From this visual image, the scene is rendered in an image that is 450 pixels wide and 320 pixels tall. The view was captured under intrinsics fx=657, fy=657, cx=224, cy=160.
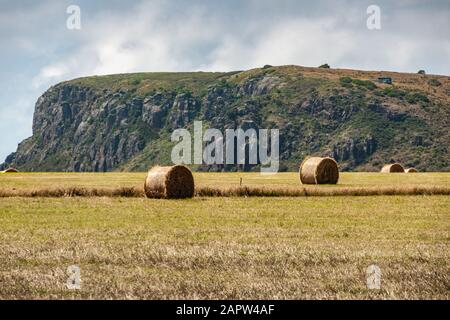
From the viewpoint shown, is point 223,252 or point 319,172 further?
point 319,172

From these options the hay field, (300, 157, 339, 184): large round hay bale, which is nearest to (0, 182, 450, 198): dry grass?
the hay field

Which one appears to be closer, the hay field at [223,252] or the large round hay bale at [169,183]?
the hay field at [223,252]

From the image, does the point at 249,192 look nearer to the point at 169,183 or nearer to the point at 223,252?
the point at 169,183

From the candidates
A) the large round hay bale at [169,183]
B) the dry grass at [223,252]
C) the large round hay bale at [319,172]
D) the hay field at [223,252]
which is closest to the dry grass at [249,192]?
the large round hay bale at [169,183]

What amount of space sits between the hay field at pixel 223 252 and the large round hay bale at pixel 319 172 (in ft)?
67.9

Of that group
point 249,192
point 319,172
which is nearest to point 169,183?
point 249,192

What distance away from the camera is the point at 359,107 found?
166 meters

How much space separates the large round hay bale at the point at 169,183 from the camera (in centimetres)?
3428

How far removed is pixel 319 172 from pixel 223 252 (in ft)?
112

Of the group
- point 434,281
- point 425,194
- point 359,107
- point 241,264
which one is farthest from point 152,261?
point 359,107

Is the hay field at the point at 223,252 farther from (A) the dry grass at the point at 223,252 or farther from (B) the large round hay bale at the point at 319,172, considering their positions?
(B) the large round hay bale at the point at 319,172

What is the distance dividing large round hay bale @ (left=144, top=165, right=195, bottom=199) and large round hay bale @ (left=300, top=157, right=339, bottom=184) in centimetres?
1511

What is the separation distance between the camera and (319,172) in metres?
47.9
